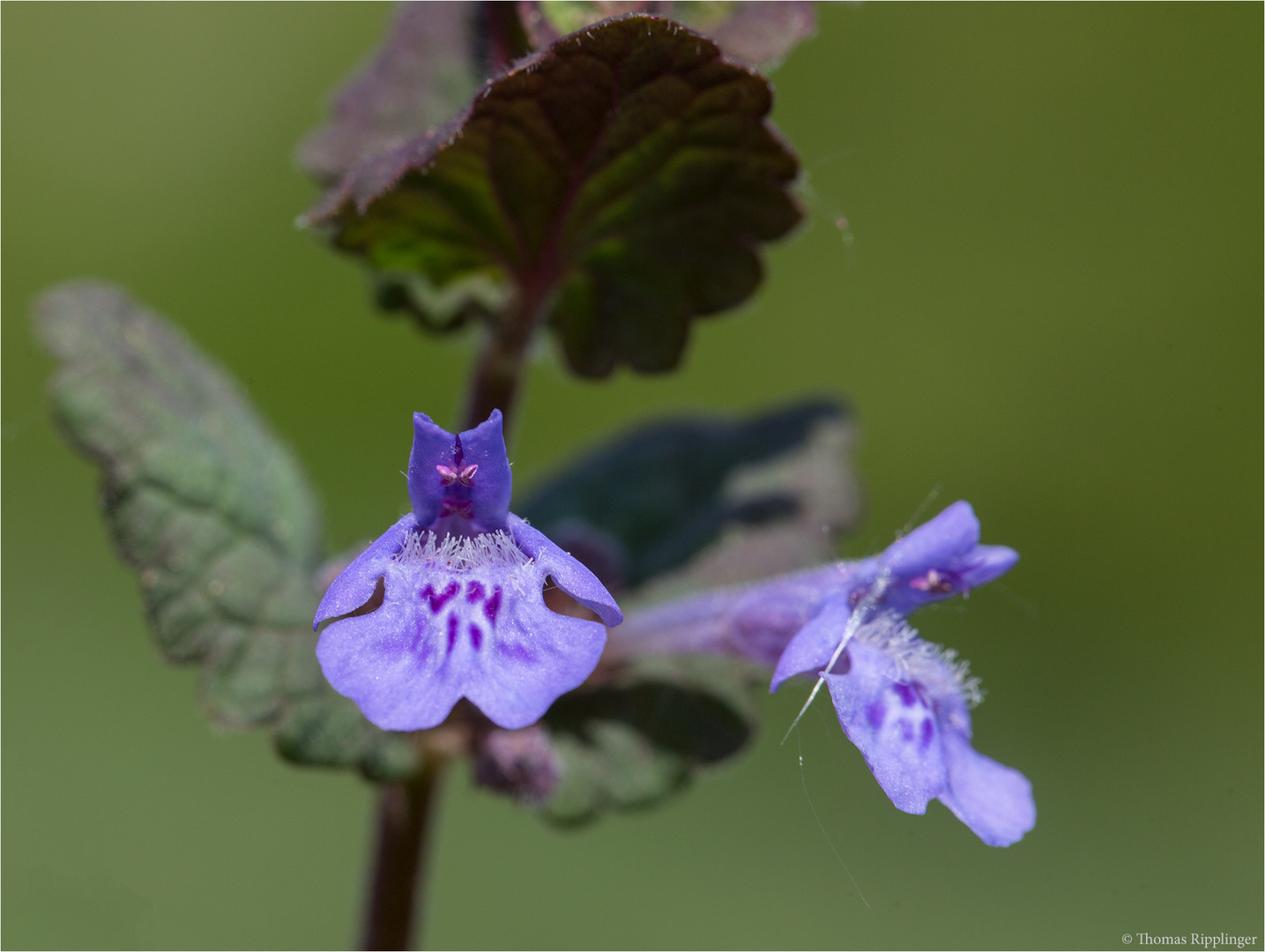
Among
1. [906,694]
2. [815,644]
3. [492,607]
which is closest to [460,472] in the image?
[492,607]

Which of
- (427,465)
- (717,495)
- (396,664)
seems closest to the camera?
(396,664)

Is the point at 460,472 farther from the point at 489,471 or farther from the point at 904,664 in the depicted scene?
the point at 904,664

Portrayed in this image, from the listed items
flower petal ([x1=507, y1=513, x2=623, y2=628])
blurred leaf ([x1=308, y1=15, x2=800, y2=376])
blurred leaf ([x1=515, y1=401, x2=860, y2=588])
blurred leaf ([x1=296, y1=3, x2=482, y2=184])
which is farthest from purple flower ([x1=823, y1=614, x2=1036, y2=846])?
blurred leaf ([x1=296, y1=3, x2=482, y2=184])

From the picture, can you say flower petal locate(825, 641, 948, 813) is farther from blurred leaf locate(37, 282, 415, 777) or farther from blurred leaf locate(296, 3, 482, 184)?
blurred leaf locate(296, 3, 482, 184)

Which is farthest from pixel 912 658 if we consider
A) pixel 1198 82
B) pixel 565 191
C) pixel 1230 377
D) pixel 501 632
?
pixel 1198 82

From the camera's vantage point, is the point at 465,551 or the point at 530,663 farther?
the point at 465,551

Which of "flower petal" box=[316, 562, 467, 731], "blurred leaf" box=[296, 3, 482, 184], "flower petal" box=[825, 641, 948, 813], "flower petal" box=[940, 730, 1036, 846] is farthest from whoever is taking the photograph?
"blurred leaf" box=[296, 3, 482, 184]

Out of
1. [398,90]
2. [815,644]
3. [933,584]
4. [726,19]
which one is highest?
[398,90]
